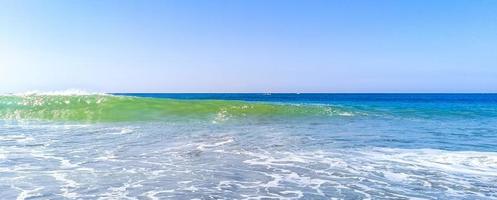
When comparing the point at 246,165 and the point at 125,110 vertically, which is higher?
the point at 125,110

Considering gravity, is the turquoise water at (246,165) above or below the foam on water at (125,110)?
below

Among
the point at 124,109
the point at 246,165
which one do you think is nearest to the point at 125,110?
the point at 124,109

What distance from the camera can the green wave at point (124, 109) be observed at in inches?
1005

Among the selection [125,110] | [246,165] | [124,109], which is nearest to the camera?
[246,165]

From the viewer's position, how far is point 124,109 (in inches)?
1104

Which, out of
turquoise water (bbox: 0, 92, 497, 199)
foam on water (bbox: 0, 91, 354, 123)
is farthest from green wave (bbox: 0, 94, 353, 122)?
turquoise water (bbox: 0, 92, 497, 199)

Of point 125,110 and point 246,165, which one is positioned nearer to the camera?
point 246,165

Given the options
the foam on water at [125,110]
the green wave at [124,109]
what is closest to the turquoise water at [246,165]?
the foam on water at [125,110]

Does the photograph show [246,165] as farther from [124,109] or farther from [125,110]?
[124,109]

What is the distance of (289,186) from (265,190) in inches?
19.9

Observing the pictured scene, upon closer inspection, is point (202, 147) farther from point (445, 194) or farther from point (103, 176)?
point (445, 194)

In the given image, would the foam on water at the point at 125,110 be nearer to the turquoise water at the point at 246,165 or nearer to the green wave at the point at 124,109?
the green wave at the point at 124,109

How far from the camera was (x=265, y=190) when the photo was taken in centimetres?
728

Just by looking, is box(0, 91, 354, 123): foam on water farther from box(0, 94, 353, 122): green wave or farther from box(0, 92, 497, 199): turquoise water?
box(0, 92, 497, 199): turquoise water
